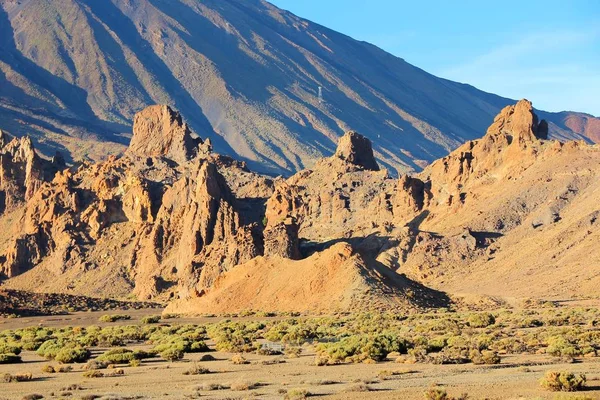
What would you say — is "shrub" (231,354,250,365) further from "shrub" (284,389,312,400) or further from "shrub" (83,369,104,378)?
"shrub" (284,389,312,400)

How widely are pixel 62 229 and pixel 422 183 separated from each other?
130 feet

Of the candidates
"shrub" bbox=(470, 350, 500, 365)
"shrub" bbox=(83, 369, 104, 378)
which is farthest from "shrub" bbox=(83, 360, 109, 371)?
"shrub" bbox=(470, 350, 500, 365)

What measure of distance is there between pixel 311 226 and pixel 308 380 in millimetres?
89789

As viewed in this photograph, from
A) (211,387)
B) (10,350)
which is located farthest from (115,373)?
(10,350)

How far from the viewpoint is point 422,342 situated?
43281mm

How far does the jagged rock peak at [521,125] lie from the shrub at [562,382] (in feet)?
299

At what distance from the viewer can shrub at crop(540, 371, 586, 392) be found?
2781cm

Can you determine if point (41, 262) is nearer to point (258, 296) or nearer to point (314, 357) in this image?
point (258, 296)

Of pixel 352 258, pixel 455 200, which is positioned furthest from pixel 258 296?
pixel 455 200

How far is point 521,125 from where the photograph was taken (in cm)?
11769

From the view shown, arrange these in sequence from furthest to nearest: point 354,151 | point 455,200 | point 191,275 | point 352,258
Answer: point 354,151
point 455,200
point 191,275
point 352,258

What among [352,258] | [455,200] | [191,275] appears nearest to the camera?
[352,258]

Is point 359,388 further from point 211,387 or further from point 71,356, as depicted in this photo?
point 71,356

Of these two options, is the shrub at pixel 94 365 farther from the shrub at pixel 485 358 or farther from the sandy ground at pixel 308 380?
the shrub at pixel 485 358
